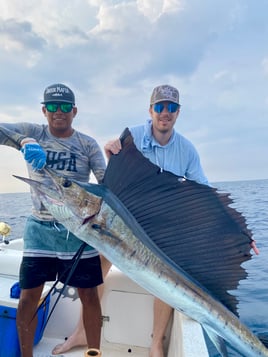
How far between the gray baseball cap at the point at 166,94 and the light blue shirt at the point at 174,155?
21cm

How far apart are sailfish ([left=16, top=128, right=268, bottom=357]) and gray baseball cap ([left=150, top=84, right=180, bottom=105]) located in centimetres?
80

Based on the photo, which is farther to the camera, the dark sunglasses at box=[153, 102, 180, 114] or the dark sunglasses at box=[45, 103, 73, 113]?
the dark sunglasses at box=[153, 102, 180, 114]

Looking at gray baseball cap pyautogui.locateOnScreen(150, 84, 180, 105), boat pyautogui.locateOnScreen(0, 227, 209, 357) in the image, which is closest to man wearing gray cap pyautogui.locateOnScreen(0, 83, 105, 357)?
boat pyautogui.locateOnScreen(0, 227, 209, 357)

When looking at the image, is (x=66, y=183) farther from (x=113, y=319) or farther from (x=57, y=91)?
(x=113, y=319)

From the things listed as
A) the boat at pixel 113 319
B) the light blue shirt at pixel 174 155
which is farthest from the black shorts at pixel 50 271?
the light blue shirt at pixel 174 155

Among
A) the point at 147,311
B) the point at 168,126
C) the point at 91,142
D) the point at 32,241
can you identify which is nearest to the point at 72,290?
the point at 147,311

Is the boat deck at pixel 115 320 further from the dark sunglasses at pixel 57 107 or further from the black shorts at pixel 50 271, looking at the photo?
the dark sunglasses at pixel 57 107

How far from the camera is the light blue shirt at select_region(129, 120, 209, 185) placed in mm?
2105

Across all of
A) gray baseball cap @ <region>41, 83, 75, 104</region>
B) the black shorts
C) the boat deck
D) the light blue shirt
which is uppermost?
gray baseball cap @ <region>41, 83, 75, 104</region>

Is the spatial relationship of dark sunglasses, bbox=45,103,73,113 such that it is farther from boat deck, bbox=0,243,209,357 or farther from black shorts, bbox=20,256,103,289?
boat deck, bbox=0,243,209,357

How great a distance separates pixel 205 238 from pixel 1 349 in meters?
1.44

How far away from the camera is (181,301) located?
1256 millimetres

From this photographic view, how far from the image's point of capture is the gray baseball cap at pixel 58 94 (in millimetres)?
1813

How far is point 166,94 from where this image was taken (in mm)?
2059
